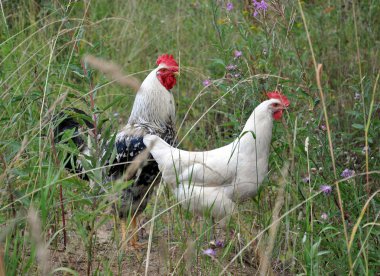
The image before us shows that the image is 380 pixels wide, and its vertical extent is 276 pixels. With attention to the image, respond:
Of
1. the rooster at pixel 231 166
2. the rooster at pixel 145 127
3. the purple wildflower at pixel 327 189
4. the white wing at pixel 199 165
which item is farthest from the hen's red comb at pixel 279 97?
the rooster at pixel 145 127

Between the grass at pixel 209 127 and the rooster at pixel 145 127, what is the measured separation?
13 cm

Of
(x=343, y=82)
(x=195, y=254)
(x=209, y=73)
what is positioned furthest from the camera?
(x=209, y=73)

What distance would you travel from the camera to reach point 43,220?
2809 mm

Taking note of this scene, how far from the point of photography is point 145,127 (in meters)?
4.62

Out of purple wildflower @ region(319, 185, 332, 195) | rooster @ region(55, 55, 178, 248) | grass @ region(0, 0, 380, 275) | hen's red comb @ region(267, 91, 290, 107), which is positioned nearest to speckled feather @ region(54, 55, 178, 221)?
rooster @ region(55, 55, 178, 248)

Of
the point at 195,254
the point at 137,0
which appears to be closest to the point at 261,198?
the point at 195,254

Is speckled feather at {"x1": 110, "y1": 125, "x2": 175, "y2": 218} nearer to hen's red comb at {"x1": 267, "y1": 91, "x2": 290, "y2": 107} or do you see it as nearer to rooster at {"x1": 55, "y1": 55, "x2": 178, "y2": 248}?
rooster at {"x1": 55, "y1": 55, "x2": 178, "y2": 248}

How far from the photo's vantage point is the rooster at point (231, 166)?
393 cm

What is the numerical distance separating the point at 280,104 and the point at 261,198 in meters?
0.59

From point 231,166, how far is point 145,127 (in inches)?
31.0

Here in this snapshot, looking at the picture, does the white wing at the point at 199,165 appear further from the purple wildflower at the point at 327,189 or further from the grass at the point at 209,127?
the purple wildflower at the point at 327,189

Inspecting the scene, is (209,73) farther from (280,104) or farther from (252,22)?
(280,104)

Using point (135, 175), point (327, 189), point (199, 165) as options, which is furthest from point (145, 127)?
point (327, 189)

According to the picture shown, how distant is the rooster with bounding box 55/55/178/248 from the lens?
4.49m
